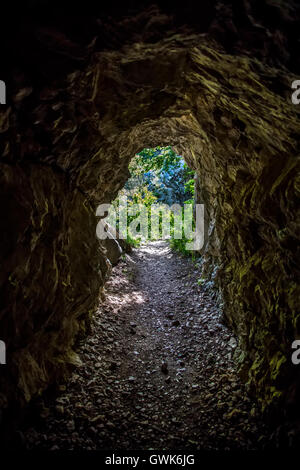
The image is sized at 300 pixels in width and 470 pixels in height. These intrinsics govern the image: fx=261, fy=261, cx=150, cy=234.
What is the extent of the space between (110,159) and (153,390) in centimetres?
547

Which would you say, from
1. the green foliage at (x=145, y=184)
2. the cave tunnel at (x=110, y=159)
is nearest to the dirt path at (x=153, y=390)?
the cave tunnel at (x=110, y=159)

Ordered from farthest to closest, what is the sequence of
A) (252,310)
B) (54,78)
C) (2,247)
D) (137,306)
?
(137,306) → (252,310) → (2,247) → (54,78)

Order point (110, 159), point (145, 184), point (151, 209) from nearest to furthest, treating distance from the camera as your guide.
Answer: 1. point (110, 159)
2. point (151, 209)
3. point (145, 184)

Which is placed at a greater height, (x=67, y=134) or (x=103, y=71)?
(x=103, y=71)

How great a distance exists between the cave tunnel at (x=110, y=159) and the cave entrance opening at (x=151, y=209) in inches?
300

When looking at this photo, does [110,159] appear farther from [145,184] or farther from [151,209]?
[145,184]

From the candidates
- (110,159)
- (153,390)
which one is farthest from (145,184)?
(153,390)

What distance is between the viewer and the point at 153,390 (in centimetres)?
539

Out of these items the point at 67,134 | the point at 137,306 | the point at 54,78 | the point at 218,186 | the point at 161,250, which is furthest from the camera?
the point at 161,250

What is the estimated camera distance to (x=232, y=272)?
6855mm

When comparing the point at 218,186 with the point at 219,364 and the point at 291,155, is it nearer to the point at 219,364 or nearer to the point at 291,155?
the point at 291,155

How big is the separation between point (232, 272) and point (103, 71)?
211 inches
